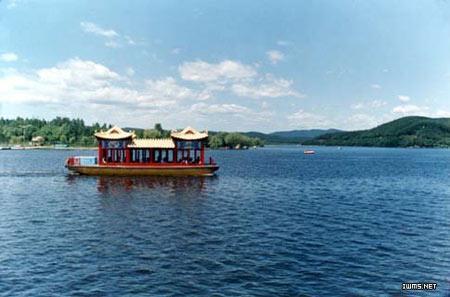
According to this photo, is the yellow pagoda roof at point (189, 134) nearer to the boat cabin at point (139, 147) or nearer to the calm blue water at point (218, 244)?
the boat cabin at point (139, 147)

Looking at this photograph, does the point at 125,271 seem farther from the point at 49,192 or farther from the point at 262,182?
the point at 262,182

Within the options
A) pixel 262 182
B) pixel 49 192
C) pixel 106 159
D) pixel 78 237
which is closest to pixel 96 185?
pixel 49 192

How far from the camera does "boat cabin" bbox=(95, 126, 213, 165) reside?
91.8 meters

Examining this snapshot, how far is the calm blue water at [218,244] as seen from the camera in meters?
26.3

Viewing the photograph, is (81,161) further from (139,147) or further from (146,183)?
(146,183)

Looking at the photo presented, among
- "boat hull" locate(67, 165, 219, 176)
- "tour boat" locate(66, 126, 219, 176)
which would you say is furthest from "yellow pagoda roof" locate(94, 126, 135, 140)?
"boat hull" locate(67, 165, 219, 176)

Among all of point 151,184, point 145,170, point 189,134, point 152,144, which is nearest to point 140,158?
point 152,144

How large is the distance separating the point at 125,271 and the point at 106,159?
67769 mm

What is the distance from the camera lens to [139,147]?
9188 cm

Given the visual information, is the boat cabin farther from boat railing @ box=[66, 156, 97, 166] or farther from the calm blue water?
the calm blue water

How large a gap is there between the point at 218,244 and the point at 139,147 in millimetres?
59447

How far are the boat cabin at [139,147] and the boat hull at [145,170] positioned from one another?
1.91 m

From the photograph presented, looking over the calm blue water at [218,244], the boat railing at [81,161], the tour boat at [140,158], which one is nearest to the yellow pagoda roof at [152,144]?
the tour boat at [140,158]

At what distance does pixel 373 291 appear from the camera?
25.6 metres
